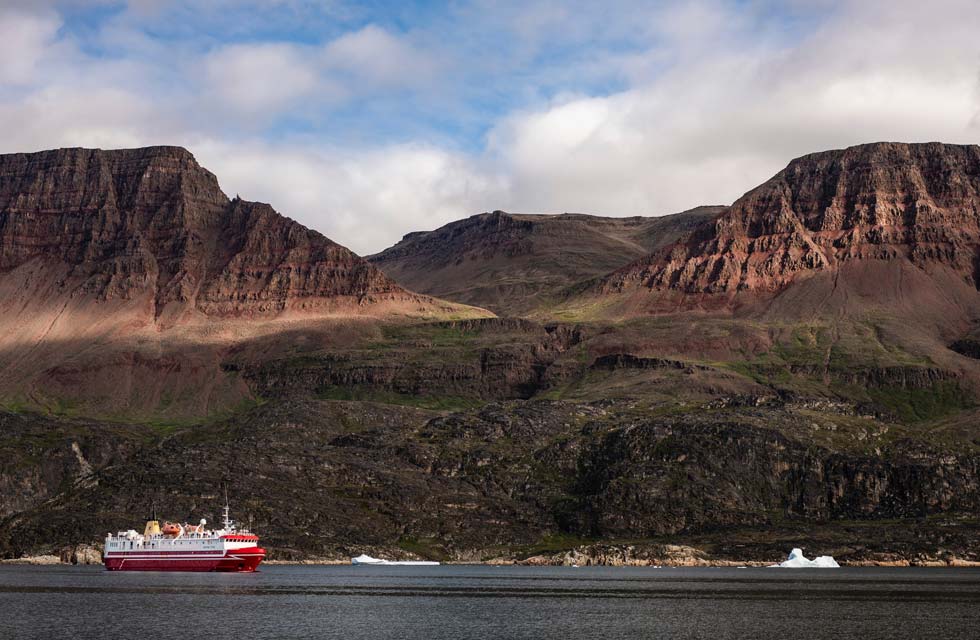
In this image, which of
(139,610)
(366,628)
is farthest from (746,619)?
(139,610)

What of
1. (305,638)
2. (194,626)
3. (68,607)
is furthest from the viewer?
(68,607)

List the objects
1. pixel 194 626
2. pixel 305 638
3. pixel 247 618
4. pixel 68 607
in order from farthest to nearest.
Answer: pixel 68 607, pixel 247 618, pixel 194 626, pixel 305 638

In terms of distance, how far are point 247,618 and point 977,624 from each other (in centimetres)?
9116

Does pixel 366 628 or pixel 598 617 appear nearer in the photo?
pixel 366 628

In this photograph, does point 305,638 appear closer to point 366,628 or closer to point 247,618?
point 366,628

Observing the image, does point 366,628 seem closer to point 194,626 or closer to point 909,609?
point 194,626

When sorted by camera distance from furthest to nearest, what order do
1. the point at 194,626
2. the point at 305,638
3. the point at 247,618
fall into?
the point at 247,618, the point at 194,626, the point at 305,638

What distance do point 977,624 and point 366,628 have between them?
74.6 metres

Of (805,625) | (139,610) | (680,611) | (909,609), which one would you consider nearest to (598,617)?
(680,611)

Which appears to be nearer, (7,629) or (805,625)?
(7,629)

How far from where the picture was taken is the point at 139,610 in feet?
627

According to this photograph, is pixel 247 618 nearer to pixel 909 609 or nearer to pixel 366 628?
pixel 366 628

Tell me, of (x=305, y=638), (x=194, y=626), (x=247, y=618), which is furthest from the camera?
(x=247, y=618)

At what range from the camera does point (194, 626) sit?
170 meters
